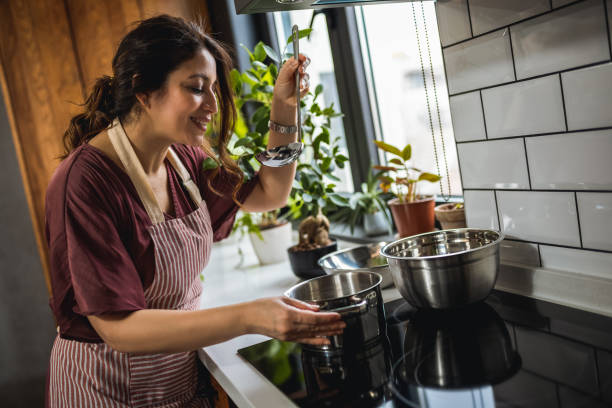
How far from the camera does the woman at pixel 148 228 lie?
84cm

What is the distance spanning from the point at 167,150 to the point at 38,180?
4.63 feet

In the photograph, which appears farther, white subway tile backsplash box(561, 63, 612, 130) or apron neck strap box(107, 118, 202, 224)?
apron neck strap box(107, 118, 202, 224)

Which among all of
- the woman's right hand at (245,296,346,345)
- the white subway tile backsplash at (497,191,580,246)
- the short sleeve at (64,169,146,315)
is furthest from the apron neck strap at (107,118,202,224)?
the white subway tile backsplash at (497,191,580,246)

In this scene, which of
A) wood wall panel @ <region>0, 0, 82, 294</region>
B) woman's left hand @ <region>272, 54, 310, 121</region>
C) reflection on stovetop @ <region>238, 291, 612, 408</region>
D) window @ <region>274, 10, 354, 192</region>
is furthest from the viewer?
wood wall panel @ <region>0, 0, 82, 294</region>

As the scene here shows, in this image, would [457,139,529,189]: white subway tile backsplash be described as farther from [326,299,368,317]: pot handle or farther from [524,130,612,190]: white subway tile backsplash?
[326,299,368,317]: pot handle

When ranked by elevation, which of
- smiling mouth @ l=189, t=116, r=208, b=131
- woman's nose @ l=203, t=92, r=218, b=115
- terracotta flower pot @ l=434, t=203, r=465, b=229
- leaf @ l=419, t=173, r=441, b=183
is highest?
woman's nose @ l=203, t=92, r=218, b=115

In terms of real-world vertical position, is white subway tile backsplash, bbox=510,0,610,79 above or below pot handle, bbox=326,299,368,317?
above

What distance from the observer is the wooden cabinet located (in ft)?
7.29

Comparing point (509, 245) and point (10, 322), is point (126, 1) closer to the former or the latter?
point (10, 322)

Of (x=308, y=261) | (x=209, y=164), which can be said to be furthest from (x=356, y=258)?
(x=209, y=164)

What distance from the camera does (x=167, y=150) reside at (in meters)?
1.17

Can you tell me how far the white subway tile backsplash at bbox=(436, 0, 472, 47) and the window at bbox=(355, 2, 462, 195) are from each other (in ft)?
1.55

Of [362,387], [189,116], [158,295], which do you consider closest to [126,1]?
[189,116]

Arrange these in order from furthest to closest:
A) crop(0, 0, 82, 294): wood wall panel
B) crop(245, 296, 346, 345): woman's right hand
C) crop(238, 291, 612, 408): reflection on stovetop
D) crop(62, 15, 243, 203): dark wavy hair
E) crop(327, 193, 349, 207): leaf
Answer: crop(0, 0, 82, 294): wood wall panel < crop(327, 193, 349, 207): leaf < crop(62, 15, 243, 203): dark wavy hair < crop(245, 296, 346, 345): woman's right hand < crop(238, 291, 612, 408): reflection on stovetop
